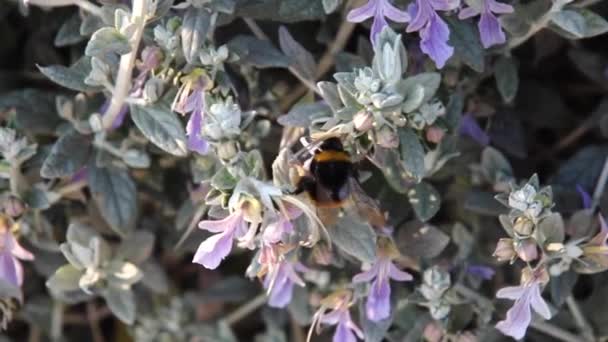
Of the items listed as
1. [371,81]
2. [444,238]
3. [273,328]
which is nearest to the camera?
[371,81]

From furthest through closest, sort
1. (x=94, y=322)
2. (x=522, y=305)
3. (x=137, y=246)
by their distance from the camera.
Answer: (x=94, y=322)
(x=137, y=246)
(x=522, y=305)

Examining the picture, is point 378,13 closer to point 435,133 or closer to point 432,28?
point 432,28

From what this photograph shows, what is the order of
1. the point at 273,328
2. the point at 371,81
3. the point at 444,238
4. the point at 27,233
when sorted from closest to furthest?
the point at 371,81
the point at 444,238
the point at 27,233
the point at 273,328

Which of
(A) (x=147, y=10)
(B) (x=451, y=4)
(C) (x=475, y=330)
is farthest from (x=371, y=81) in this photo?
(C) (x=475, y=330)

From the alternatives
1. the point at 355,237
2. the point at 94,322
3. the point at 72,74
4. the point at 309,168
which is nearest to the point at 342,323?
the point at 355,237

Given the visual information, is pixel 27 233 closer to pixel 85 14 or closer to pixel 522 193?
pixel 85 14

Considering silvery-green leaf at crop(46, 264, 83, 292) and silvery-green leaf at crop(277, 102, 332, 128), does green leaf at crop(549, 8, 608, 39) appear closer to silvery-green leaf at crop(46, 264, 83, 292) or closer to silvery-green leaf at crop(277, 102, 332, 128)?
silvery-green leaf at crop(277, 102, 332, 128)
